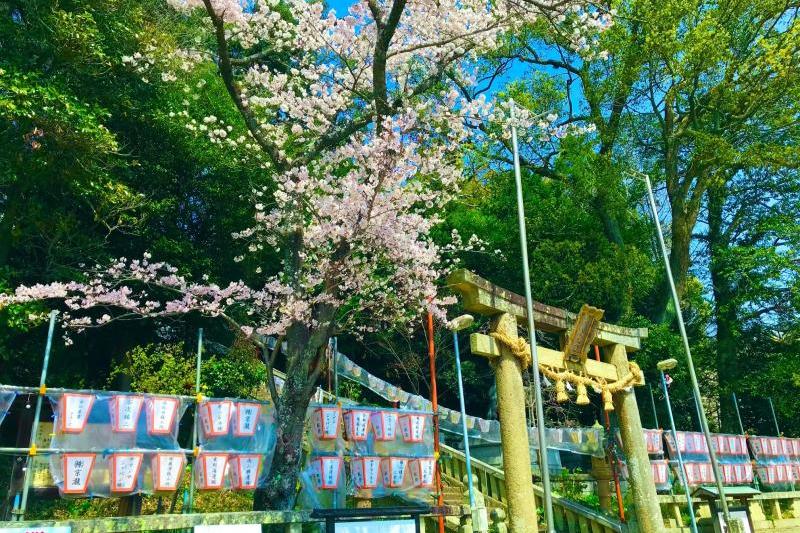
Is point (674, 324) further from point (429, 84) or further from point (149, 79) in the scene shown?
point (149, 79)

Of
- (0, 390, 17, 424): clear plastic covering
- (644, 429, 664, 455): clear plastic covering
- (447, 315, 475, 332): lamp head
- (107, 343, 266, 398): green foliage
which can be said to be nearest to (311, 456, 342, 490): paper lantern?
(447, 315, 475, 332): lamp head

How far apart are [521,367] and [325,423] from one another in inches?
148

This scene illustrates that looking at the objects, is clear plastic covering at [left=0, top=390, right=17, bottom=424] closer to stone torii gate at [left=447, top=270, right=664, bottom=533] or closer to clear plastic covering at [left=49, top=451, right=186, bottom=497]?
clear plastic covering at [left=49, top=451, right=186, bottom=497]

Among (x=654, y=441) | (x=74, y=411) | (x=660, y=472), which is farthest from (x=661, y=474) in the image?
(x=74, y=411)

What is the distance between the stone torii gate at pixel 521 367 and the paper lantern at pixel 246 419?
3.85m

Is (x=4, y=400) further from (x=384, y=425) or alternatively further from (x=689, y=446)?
(x=689, y=446)

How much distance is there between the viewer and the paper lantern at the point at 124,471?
323 inches

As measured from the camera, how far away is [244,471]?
926 cm

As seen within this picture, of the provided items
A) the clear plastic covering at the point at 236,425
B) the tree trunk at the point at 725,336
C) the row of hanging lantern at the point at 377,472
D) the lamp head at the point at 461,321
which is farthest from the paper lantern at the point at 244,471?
the tree trunk at the point at 725,336

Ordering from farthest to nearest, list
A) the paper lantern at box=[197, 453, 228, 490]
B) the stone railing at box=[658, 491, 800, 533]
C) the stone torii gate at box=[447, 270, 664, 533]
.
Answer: the stone railing at box=[658, 491, 800, 533] → the paper lantern at box=[197, 453, 228, 490] → the stone torii gate at box=[447, 270, 664, 533]

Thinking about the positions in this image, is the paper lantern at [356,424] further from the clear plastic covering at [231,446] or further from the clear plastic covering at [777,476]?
the clear plastic covering at [777,476]

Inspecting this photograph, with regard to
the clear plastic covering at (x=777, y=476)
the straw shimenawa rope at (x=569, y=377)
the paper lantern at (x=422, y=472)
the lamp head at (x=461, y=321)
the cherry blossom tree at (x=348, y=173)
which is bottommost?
the clear plastic covering at (x=777, y=476)

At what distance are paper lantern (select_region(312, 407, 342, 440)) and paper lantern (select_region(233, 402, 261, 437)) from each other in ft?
3.88

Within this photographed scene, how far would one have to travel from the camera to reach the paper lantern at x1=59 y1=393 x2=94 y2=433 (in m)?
8.16
